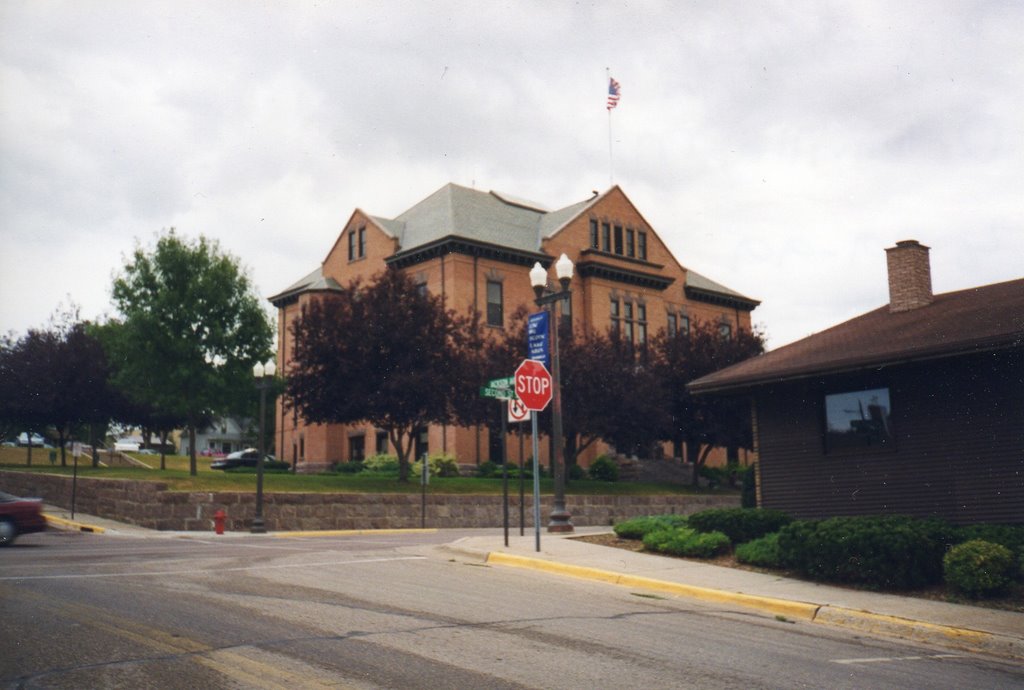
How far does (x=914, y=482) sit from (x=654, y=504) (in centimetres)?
2314

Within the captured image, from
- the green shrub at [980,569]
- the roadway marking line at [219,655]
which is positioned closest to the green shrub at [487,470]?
the green shrub at [980,569]

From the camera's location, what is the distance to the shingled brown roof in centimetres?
1505

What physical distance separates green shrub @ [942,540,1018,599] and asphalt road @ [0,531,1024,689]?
8.28ft

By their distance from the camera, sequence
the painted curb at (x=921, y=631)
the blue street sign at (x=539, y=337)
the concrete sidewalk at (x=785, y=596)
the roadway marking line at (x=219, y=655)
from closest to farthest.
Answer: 1. the roadway marking line at (x=219, y=655)
2. the painted curb at (x=921, y=631)
3. the concrete sidewalk at (x=785, y=596)
4. the blue street sign at (x=539, y=337)

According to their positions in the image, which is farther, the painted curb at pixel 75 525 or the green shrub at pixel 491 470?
the green shrub at pixel 491 470

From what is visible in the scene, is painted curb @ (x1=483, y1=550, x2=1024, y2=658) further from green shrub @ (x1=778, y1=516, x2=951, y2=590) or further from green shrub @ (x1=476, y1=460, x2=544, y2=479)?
green shrub @ (x1=476, y1=460, x2=544, y2=479)

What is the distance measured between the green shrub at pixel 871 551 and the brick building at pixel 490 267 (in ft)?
99.9

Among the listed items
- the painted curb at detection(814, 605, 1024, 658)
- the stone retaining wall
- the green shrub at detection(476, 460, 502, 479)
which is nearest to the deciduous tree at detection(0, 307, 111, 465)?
the stone retaining wall

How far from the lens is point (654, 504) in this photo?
3919cm

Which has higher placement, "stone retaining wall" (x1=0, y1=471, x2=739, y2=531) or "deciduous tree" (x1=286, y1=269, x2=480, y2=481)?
"deciduous tree" (x1=286, y1=269, x2=480, y2=481)

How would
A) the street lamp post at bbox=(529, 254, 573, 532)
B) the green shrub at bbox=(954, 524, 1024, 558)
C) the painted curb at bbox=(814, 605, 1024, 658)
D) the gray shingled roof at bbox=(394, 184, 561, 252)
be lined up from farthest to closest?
the gray shingled roof at bbox=(394, 184, 561, 252) < the street lamp post at bbox=(529, 254, 573, 532) < the green shrub at bbox=(954, 524, 1024, 558) < the painted curb at bbox=(814, 605, 1024, 658)

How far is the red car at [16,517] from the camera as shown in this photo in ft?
66.0

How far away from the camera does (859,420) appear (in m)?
17.5

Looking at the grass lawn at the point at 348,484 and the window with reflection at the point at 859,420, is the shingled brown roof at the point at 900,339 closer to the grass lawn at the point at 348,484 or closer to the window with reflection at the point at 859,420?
the window with reflection at the point at 859,420
